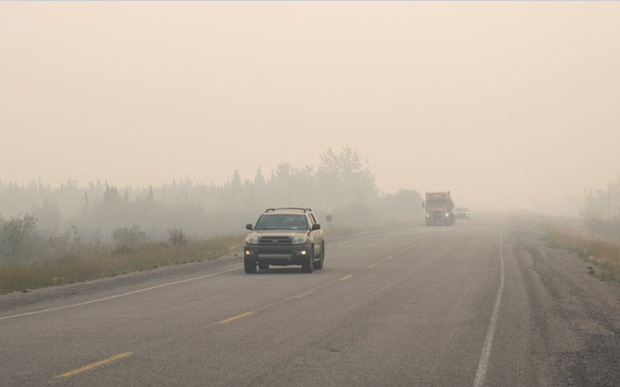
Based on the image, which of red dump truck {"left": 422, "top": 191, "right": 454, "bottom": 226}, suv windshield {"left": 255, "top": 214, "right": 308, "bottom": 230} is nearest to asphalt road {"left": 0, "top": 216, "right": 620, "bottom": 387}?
suv windshield {"left": 255, "top": 214, "right": 308, "bottom": 230}

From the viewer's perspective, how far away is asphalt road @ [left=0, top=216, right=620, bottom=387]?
798 centimetres

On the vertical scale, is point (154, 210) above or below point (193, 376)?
above

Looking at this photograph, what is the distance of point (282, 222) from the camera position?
23.4 m

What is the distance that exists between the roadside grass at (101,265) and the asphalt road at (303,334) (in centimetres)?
161

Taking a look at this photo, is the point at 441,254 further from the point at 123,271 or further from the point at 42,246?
the point at 42,246

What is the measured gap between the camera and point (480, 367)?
8523 millimetres

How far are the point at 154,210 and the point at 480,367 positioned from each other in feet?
340

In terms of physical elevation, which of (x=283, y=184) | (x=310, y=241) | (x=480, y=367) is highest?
A: (x=283, y=184)

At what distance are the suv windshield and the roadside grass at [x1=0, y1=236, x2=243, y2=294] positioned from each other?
4.86m

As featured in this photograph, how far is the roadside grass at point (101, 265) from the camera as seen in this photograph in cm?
1947

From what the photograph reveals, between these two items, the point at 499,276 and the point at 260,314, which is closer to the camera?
the point at 260,314

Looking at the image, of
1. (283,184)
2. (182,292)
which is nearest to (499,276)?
(182,292)

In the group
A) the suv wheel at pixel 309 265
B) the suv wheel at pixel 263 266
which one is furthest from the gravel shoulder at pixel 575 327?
the suv wheel at pixel 263 266

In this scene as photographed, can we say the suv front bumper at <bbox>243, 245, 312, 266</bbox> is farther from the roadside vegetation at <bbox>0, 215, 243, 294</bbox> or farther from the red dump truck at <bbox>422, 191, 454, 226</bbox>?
the red dump truck at <bbox>422, 191, 454, 226</bbox>
